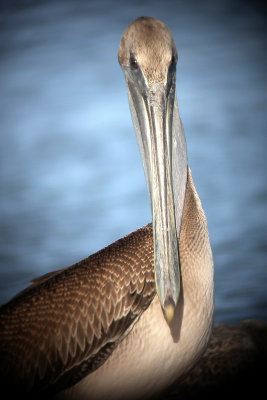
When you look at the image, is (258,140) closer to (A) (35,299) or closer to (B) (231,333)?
(B) (231,333)

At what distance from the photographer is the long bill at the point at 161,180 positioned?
1226mm

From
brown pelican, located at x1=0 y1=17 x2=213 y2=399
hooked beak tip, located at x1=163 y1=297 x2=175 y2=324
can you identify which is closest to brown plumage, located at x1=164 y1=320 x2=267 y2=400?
brown pelican, located at x1=0 y1=17 x2=213 y2=399

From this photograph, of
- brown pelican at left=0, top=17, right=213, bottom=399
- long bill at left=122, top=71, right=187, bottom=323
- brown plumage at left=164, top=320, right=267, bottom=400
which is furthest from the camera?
brown plumage at left=164, top=320, right=267, bottom=400

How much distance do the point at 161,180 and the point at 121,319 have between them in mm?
426

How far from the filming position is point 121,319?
1411mm

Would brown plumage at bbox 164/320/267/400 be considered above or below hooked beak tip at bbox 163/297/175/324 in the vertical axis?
below

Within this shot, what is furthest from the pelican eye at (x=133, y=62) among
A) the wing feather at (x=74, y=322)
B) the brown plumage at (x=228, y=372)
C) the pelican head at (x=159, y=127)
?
the brown plumage at (x=228, y=372)

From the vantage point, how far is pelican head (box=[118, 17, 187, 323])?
1.23 meters

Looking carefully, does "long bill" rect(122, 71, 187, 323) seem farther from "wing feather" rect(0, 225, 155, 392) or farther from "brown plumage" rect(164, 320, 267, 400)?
"brown plumage" rect(164, 320, 267, 400)

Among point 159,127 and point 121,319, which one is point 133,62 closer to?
point 159,127

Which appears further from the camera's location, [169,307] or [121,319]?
[121,319]

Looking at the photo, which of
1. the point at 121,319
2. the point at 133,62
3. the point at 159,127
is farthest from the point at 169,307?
the point at 133,62

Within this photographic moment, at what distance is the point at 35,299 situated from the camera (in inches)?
57.1

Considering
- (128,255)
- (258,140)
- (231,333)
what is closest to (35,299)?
(128,255)
